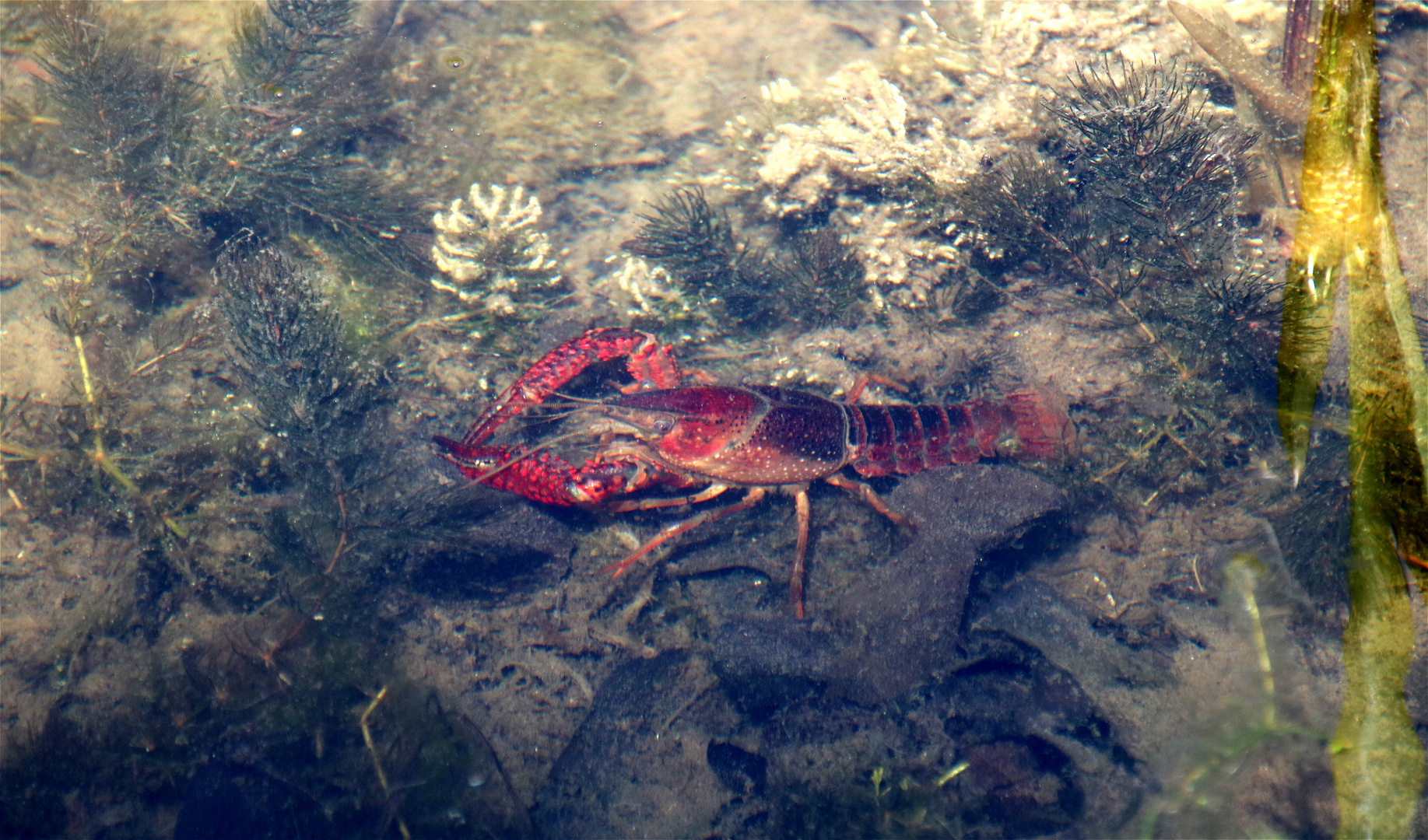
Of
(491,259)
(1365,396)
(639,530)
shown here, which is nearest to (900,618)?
(639,530)

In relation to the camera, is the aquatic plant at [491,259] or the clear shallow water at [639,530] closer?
the clear shallow water at [639,530]

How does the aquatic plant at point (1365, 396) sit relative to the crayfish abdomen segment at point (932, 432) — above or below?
above

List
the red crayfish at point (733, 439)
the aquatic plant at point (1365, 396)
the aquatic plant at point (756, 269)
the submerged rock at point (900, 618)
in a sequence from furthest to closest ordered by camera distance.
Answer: the aquatic plant at point (756, 269) < the red crayfish at point (733, 439) < the submerged rock at point (900, 618) < the aquatic plant at point (1365, 396)

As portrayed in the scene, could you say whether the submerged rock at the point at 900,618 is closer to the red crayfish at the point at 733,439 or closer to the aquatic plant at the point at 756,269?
the red crayfish at the point at 733,439

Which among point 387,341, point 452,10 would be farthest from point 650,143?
point 387,341

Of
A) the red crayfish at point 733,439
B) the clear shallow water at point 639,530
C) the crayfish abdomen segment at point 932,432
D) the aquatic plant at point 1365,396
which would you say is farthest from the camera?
the crayfish abdomen segment at point 932,432

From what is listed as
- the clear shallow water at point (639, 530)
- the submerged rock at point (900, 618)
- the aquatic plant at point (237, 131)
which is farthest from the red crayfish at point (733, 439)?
the aquatic plant at point (237, 131)
